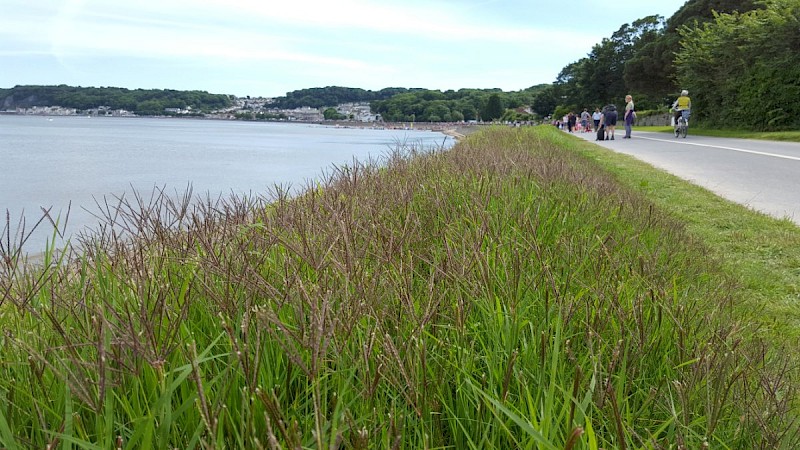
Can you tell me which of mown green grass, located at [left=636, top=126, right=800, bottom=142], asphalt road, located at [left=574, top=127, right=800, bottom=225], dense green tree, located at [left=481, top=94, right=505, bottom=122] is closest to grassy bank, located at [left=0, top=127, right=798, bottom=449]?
asphalt road, located at [left=574, top=127, right=800, bottom=225]

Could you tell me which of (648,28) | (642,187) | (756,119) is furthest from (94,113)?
(642,187)

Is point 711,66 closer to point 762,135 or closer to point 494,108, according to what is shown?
point 762,135

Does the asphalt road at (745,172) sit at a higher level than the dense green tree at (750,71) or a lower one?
lower

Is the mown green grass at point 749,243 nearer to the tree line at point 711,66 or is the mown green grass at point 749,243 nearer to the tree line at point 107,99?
the tree line at point 711,66

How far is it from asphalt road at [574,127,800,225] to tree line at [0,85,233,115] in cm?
12311

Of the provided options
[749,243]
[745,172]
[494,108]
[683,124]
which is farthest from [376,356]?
[494,108]

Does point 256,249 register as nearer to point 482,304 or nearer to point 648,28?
point 482,304

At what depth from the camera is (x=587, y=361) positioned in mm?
1836

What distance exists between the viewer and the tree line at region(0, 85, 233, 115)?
11938 cm

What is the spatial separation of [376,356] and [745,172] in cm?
1008

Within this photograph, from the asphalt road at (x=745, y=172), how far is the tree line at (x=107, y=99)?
12311 cm

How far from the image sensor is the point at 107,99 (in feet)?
408

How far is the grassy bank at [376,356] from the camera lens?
127cm

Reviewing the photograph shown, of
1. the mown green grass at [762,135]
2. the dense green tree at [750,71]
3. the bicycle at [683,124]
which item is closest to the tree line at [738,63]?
the dense green tree at [750,71]
